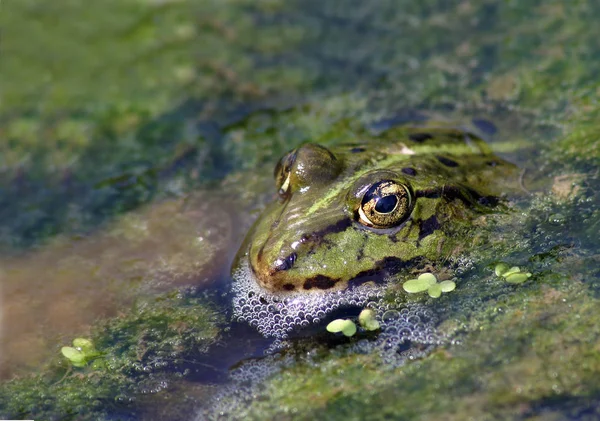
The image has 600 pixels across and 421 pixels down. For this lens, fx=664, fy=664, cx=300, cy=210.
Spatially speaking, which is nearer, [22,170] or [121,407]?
[121,407]

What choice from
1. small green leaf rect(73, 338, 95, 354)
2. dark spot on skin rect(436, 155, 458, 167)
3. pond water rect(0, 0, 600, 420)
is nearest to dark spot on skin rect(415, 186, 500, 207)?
pond water rect(0, 0, 600, 420)

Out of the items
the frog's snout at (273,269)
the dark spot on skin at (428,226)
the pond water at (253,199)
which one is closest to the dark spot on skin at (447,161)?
the pond water at (253,199)

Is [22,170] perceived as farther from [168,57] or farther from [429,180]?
[429,180]

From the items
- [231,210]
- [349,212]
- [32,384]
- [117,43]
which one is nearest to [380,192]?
[349,212]

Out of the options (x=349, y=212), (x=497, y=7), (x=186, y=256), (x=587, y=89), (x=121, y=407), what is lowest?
(x=121, y=407)

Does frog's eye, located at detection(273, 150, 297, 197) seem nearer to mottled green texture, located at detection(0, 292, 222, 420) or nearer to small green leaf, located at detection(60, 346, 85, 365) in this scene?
mottled green texture, located at detection(0, 292, 222, 420)

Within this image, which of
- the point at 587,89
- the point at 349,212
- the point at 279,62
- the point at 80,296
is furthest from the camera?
the point at 279,62
